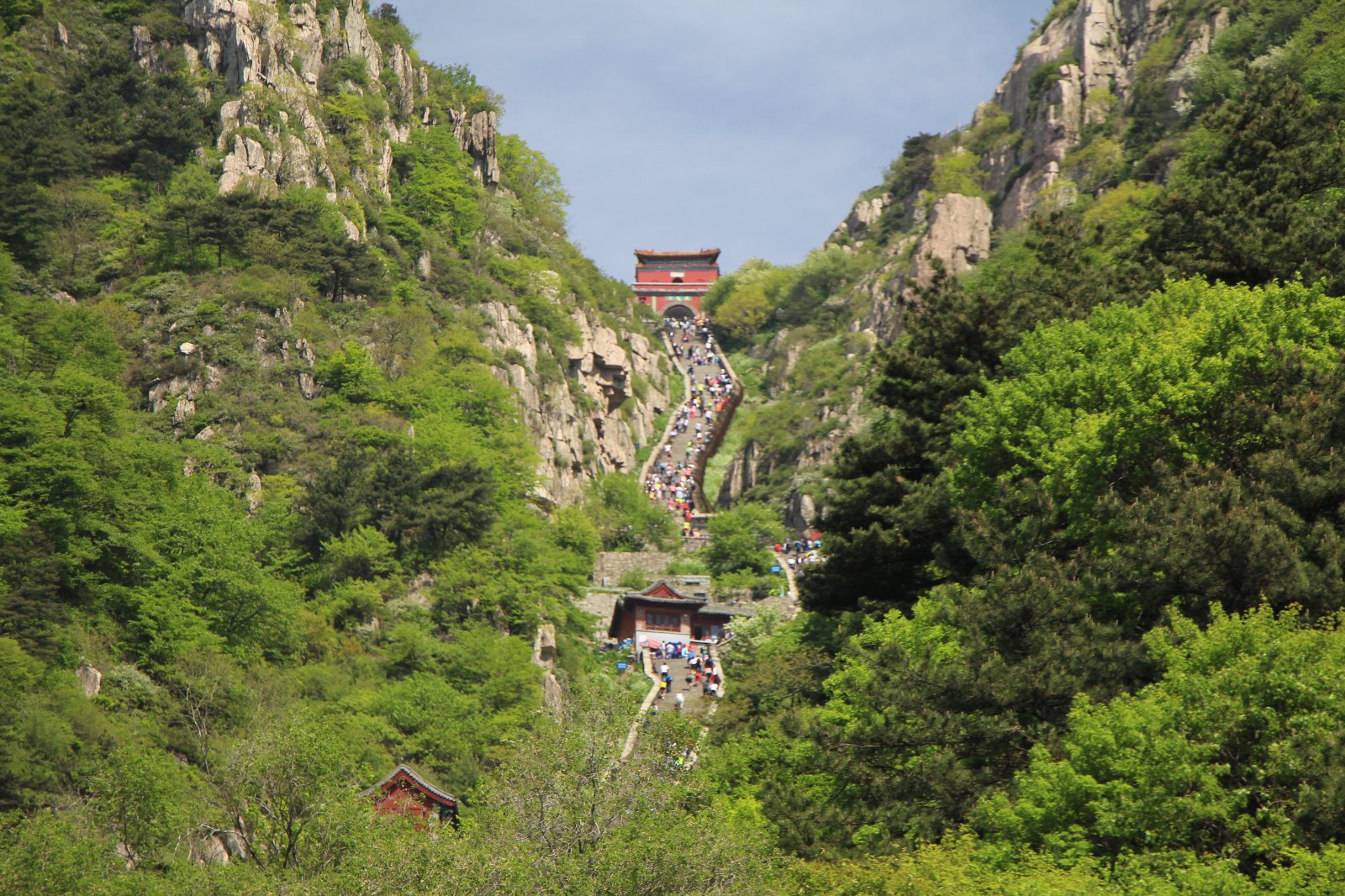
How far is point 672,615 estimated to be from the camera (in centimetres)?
6444

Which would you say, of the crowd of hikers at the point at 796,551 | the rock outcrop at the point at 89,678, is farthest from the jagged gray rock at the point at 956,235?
the rock outcrop at the point at 89,678

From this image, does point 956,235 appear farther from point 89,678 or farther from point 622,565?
point 89,678

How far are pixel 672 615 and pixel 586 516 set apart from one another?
32.7ft

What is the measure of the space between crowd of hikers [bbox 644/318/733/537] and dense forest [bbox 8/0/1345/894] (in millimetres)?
2790

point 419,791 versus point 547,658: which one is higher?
point 547,658

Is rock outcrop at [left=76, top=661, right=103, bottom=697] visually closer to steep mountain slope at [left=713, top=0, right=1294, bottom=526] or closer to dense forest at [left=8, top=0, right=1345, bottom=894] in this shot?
dense forest at [left=8, top=0, right=1345, bottom=894]

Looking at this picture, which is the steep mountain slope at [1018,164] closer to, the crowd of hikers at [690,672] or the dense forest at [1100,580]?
the crowd of hikers at [690,672]

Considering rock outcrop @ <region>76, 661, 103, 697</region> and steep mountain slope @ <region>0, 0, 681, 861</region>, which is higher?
steep mountain slope @ <region>0, 0, 681, 861</region>

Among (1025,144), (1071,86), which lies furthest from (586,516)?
(1071,86)

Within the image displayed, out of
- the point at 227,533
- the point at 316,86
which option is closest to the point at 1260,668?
the point at 227,533

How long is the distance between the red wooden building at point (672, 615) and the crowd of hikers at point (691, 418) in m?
15.9

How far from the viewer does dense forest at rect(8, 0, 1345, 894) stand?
20.8m

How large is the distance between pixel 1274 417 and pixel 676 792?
1097 centimetres

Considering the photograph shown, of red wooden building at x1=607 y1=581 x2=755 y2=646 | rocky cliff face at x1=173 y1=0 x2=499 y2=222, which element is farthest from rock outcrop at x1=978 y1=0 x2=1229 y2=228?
rocky cliff face at x1=173 y1=0 x2=499 y2=222
